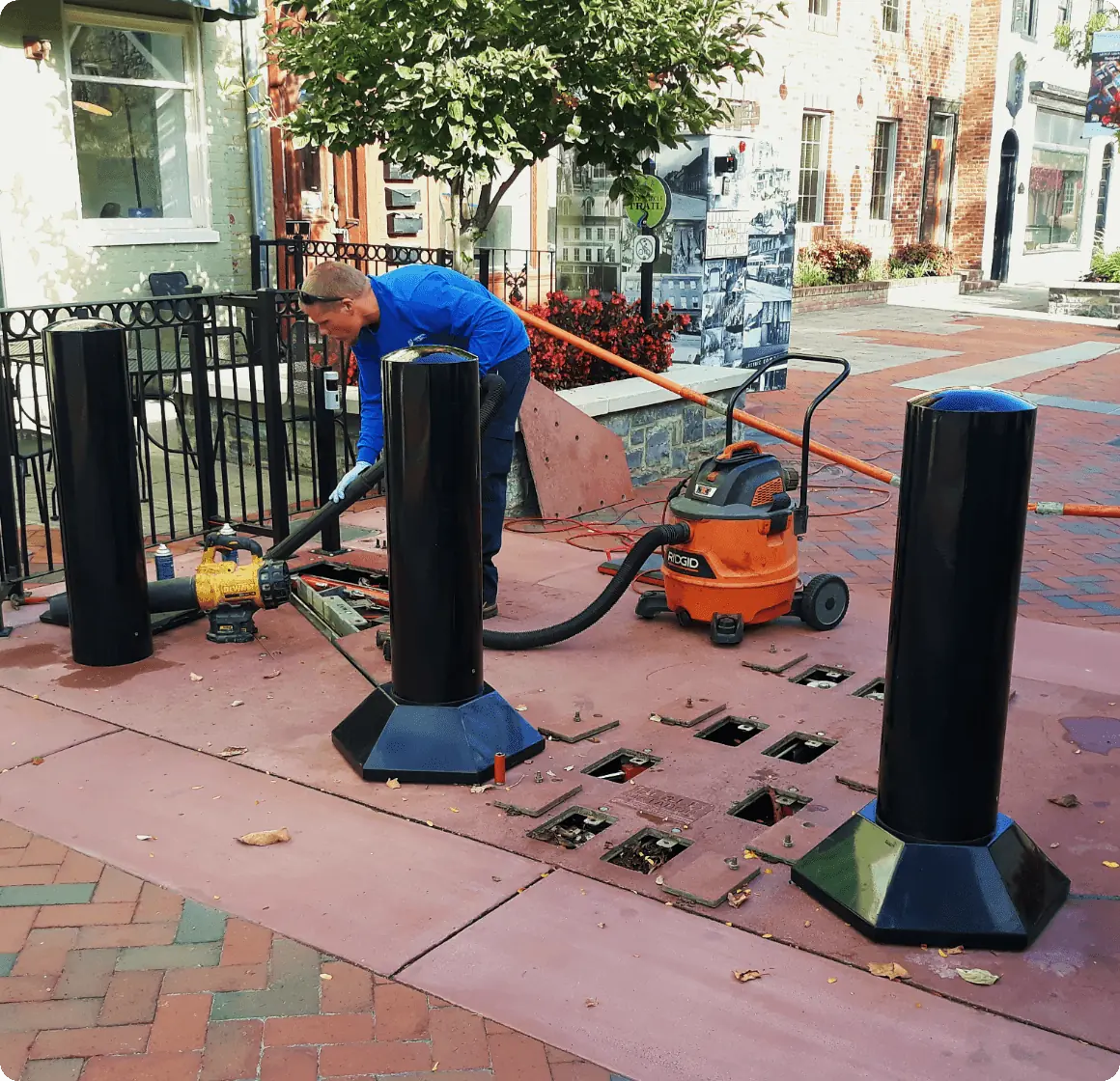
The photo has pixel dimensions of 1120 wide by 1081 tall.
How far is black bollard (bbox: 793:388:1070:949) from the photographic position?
2889 mm

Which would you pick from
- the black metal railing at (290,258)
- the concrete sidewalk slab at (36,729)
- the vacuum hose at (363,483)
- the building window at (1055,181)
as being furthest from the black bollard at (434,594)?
the building window at (1055,181)

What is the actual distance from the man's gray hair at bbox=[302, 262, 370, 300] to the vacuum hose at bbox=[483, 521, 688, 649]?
1.42 meters

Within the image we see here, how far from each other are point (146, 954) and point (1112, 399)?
11121 mm

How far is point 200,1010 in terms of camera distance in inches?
108

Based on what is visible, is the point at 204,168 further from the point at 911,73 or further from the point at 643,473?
the point at 911,73

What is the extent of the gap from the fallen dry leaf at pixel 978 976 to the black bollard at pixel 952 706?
0.11 meters

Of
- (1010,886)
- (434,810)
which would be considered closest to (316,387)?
(434,810)

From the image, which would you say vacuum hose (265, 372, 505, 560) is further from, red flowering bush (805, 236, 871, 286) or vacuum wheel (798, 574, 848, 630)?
red flowering bush (805, 236, 871, 286)

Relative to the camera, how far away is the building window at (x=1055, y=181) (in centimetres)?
2891

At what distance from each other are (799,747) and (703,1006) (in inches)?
61.4

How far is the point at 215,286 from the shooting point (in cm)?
1053

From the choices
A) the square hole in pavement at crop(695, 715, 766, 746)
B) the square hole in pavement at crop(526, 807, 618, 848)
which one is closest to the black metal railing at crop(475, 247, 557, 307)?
the square hole in pavement at crop(695, 715, 766, 746)

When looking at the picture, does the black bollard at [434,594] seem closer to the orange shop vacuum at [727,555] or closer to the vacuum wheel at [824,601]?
the orange shop vacuum at [727,555]

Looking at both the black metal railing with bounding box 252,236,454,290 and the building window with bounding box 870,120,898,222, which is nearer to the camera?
the black metal railing with bounding box 252,236,454,290
